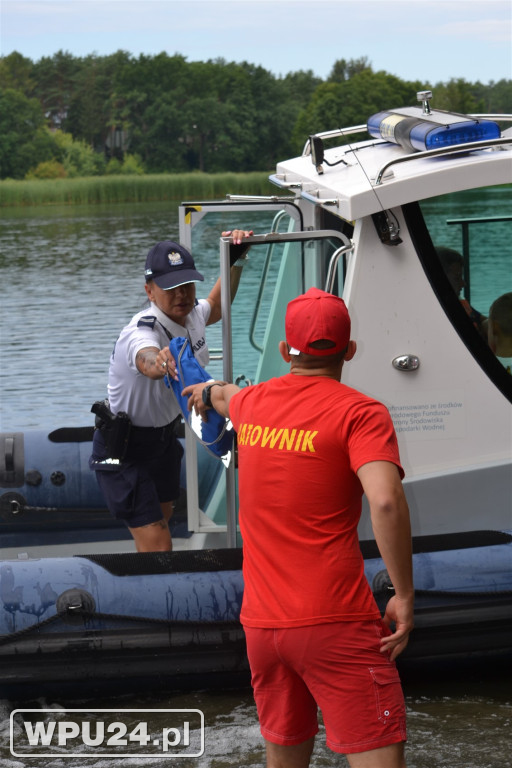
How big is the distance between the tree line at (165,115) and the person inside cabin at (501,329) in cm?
6387

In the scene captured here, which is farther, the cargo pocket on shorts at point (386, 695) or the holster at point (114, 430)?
the holster at point (114, 430)

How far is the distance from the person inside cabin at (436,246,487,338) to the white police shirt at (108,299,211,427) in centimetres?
93

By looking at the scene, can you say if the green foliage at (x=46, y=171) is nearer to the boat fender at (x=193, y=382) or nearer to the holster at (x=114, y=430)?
the holster at (x=114, y=430)

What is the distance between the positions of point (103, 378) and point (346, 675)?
34.9 feet

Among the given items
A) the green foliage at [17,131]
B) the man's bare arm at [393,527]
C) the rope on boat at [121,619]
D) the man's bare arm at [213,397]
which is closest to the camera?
the man's bare arm at [393,527]

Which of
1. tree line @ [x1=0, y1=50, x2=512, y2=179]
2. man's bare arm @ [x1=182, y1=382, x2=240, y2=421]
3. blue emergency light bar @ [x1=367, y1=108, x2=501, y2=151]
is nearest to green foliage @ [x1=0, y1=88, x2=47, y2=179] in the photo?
tree line @ [x1=0, y1=50, x2=512, y2=179]

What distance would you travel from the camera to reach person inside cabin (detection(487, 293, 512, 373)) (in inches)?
156

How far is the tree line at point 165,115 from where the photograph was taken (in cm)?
8206

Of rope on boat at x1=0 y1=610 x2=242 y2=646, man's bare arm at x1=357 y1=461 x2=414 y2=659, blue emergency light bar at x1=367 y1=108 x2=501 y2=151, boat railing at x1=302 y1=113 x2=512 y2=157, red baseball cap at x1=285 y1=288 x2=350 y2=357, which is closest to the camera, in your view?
man's bare arm at x1=357 y1=461 x2=414 y2=659

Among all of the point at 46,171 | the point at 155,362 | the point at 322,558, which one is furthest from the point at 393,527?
the point at 46,171

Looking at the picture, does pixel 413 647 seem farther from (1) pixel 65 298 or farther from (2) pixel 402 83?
(2) pixel 402 83

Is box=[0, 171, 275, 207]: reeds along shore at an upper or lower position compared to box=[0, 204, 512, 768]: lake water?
upper

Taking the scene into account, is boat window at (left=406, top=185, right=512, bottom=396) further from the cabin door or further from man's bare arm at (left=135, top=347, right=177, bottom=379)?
man's bare arm at (left=135, top=347, right=177, bottom=379)

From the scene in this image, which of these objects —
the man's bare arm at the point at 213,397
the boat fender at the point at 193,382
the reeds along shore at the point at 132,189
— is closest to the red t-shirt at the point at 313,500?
the man's bare arm at the point at 213,397
